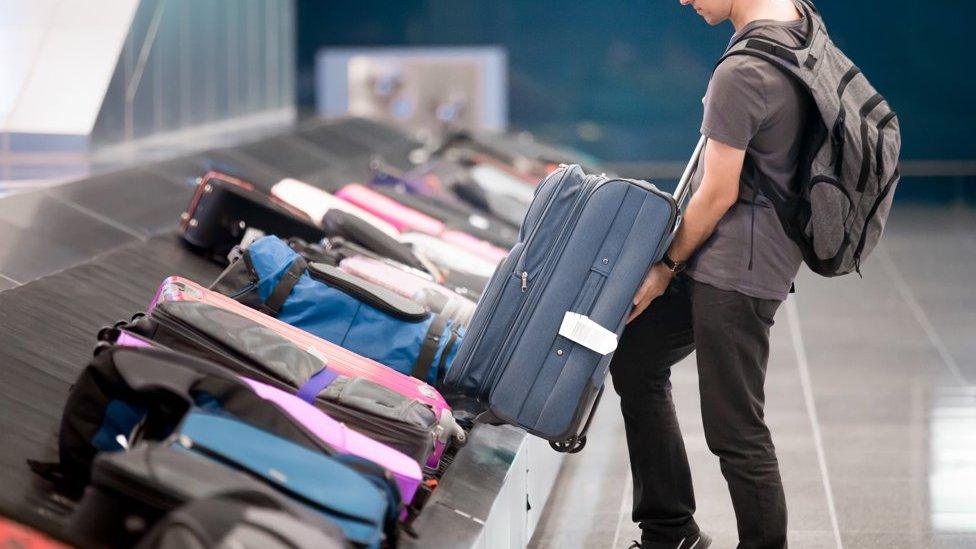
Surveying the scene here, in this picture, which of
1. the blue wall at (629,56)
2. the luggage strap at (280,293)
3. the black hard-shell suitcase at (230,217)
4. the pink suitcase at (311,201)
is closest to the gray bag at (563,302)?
the luggage strap at (280,293)

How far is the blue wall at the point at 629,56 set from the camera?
12.5 meters

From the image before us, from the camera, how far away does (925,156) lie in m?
12.6

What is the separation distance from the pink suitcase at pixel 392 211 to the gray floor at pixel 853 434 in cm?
109

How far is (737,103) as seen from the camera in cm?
259

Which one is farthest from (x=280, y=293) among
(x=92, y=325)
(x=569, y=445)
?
(x=569, y=445)

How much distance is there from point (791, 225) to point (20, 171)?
4.04 metres

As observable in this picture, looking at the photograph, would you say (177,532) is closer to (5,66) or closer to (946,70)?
(5,66)

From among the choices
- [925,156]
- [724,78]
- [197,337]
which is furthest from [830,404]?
[925,156]

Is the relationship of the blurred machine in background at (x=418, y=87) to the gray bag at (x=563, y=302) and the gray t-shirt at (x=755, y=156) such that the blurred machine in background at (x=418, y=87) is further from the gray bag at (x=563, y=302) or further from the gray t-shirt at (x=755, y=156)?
the gray t-shirt at (x=755, y=156)

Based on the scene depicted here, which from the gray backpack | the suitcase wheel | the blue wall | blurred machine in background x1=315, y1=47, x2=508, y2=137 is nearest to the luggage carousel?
the suitcase wheel

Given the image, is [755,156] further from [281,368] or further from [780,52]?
[281,368]

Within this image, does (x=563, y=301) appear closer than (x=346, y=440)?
No

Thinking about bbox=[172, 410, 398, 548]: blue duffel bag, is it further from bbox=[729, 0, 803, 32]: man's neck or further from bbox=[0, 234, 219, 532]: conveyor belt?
bbox=[729, 0, 803, 32]: man's neck

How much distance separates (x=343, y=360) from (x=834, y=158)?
125 centimetres
